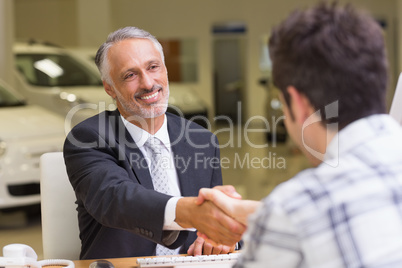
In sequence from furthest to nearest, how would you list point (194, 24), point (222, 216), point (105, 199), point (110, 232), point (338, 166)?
point (194, 24) < point (110, 232) < point (105, 199) < point (222, 216) < point (338, 166)

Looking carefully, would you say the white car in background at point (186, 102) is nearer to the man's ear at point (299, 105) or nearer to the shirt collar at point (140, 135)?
the shirt collar at point (140, 135)

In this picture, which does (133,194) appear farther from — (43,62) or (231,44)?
(231,44)

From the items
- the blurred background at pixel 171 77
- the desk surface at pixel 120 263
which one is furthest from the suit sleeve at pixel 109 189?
the blurred background at pixel 171 77

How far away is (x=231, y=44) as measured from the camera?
48.3ft

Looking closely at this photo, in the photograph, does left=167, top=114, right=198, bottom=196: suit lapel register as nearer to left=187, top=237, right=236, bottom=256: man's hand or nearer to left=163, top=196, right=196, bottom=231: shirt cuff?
left=187, top=237, right=236, bottom=256: man's hand

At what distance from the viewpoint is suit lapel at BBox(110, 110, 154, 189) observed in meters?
1.77

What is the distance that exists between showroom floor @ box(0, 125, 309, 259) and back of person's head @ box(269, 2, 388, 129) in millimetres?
2828

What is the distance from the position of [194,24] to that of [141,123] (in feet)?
41.8

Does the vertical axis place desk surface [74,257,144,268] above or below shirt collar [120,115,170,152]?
below

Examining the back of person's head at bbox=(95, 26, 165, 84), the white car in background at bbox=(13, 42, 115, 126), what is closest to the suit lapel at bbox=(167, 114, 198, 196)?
the back of person's head at bbox=(95, 26, 165, 84)

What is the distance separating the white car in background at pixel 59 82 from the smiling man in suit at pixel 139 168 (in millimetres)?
3920

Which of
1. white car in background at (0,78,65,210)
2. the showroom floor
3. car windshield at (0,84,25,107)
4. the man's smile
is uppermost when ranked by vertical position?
the man's smile

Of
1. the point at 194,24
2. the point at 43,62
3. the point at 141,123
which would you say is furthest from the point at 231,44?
the point at 141,123

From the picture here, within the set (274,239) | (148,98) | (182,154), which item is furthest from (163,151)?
(274,239)
